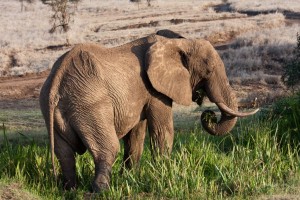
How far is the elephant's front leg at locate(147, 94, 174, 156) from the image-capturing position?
8820 millimetres

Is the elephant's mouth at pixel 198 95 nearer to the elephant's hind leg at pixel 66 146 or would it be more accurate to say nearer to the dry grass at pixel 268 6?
the elephant's hind leg at pixel 66 146

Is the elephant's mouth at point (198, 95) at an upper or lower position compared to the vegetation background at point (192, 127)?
upper

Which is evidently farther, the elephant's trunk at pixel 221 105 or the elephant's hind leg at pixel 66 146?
the elephant's trunk at pixel 221 105

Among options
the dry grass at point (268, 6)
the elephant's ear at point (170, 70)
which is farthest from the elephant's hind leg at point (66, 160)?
the dry grass at point (268, 6)

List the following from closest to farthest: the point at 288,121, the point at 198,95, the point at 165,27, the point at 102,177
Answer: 1. the point at 102,177
2. the point at 198,95
3. the point at 288,121
4. the point at 165,27

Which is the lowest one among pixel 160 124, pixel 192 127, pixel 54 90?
pixel 192 127

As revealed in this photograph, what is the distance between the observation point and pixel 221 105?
914 centimetres

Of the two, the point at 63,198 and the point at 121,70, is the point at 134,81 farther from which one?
the point at 63,198

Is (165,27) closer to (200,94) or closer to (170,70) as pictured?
(200,94)

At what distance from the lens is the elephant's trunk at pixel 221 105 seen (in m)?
9.14

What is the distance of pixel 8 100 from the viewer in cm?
1983

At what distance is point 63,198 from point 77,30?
103ft

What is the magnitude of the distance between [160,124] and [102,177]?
1.03 meters

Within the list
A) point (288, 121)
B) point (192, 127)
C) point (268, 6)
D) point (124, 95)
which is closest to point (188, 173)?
point (124, 95)
